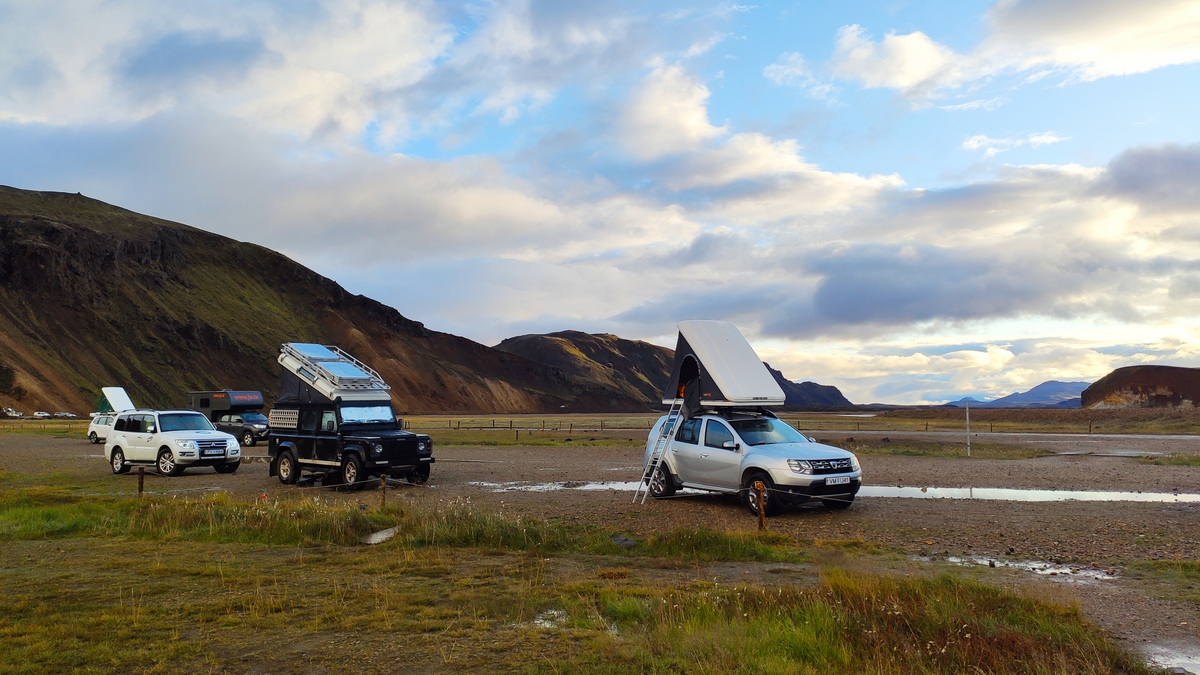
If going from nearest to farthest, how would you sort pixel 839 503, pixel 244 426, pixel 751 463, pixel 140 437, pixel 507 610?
pixel 507 610 < pixel 751 463 < pixel 839 503 < pixel 140 437 < pixel 244 426

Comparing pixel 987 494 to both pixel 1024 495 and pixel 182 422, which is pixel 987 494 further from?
pixel 182 422

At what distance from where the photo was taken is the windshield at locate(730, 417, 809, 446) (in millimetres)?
15448

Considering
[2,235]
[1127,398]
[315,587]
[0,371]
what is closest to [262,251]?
[2,235]

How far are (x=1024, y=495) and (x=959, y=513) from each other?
3.97m

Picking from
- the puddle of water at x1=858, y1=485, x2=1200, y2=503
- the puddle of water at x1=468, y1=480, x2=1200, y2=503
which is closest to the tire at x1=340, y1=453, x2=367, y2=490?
the puddle of water at x1=468, y1=480, x2=1200, y2=503

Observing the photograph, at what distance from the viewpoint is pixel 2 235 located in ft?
310

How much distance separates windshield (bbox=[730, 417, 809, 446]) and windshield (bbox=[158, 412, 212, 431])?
1637 cm

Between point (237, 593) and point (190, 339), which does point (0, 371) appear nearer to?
point (190, 339)

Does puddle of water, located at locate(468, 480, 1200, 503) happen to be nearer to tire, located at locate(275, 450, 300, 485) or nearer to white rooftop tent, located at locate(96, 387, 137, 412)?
tire, located at locate(275, 450, 300, 485)

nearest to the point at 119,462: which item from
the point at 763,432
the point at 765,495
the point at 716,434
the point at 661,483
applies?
the point at 661,483

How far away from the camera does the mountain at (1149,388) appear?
101375 millimetres

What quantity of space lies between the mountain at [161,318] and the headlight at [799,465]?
8170 centimetres

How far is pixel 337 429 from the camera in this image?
66.1 ft

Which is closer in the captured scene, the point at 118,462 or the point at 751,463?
the point at 751,463
